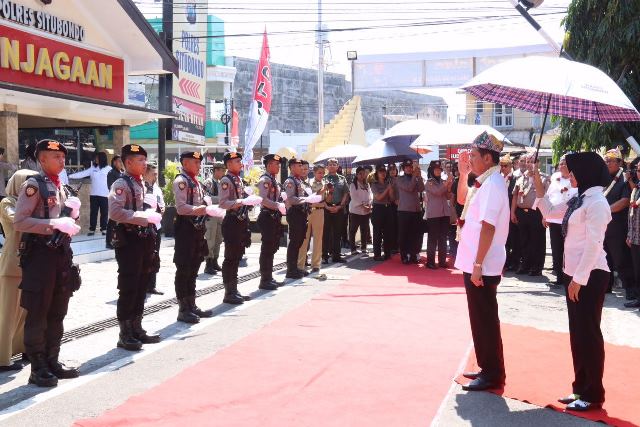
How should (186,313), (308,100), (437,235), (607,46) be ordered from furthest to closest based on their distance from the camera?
(308,100)
(437,235)
(607,46)
(186,313)

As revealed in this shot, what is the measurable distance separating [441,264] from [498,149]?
24.5 ft

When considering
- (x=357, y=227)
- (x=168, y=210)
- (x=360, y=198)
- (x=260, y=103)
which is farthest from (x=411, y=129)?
(x=260, y=103)

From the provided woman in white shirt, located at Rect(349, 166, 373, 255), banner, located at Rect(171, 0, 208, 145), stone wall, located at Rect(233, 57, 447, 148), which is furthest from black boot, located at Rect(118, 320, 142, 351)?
stone wall, located at Rect(233, 57, 447, 148)

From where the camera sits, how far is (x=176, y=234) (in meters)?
7.96

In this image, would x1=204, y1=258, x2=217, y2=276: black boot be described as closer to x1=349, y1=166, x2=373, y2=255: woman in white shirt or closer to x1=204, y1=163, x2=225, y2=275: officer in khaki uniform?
x1=204, y1=163, x2=225, y2=275: officer in khaki uniform

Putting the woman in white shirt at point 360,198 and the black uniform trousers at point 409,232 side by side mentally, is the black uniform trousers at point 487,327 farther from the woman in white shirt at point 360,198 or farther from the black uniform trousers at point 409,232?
the woman in white shirt at point 360,198

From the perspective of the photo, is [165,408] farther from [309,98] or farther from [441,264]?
[309,98]

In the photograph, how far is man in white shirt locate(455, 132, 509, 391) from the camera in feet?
17.4

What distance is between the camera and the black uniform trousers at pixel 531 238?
11656mm

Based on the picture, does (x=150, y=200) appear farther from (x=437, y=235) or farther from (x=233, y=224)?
(x=437, y=235)

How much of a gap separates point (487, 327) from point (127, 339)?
11.1 ft

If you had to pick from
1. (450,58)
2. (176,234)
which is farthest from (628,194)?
(450,58)

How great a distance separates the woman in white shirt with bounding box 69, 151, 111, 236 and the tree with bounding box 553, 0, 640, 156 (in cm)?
906

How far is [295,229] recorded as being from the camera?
11.1 m
